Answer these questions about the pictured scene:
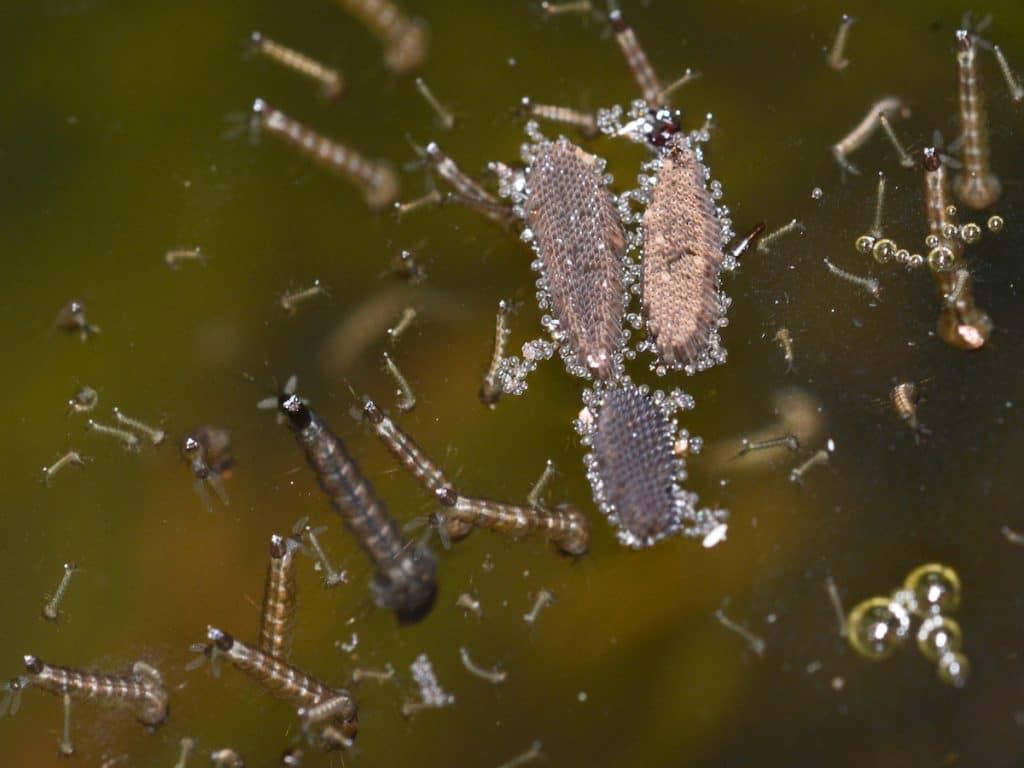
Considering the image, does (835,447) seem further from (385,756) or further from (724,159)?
(385,756)

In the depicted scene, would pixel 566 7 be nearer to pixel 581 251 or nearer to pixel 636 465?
pixel 581 251

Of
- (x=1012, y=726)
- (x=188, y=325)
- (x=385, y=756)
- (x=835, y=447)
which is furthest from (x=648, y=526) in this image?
(x=188, y=325)

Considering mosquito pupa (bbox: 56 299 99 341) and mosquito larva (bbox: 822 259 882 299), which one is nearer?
mosquito larva (bbox: 822 259 882 299)

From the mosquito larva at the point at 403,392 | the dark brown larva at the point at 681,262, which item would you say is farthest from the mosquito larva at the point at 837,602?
the mosquito larva at the point at 403,392

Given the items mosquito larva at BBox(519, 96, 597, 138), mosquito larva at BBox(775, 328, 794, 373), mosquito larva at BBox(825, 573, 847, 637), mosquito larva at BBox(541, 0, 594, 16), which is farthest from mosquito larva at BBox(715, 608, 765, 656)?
mosquito larva at BBox(541, 0, 594, 16)

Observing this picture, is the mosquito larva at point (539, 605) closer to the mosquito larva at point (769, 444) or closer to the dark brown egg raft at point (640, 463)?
the dark brown egg raft at point (640, 463)

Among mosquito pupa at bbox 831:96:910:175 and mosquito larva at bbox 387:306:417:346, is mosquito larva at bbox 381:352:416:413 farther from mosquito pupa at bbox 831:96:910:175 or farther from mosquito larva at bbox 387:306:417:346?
mosquito pupa at bbox 831:96:910:175

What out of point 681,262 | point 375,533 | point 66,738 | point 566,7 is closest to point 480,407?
point 375,533
